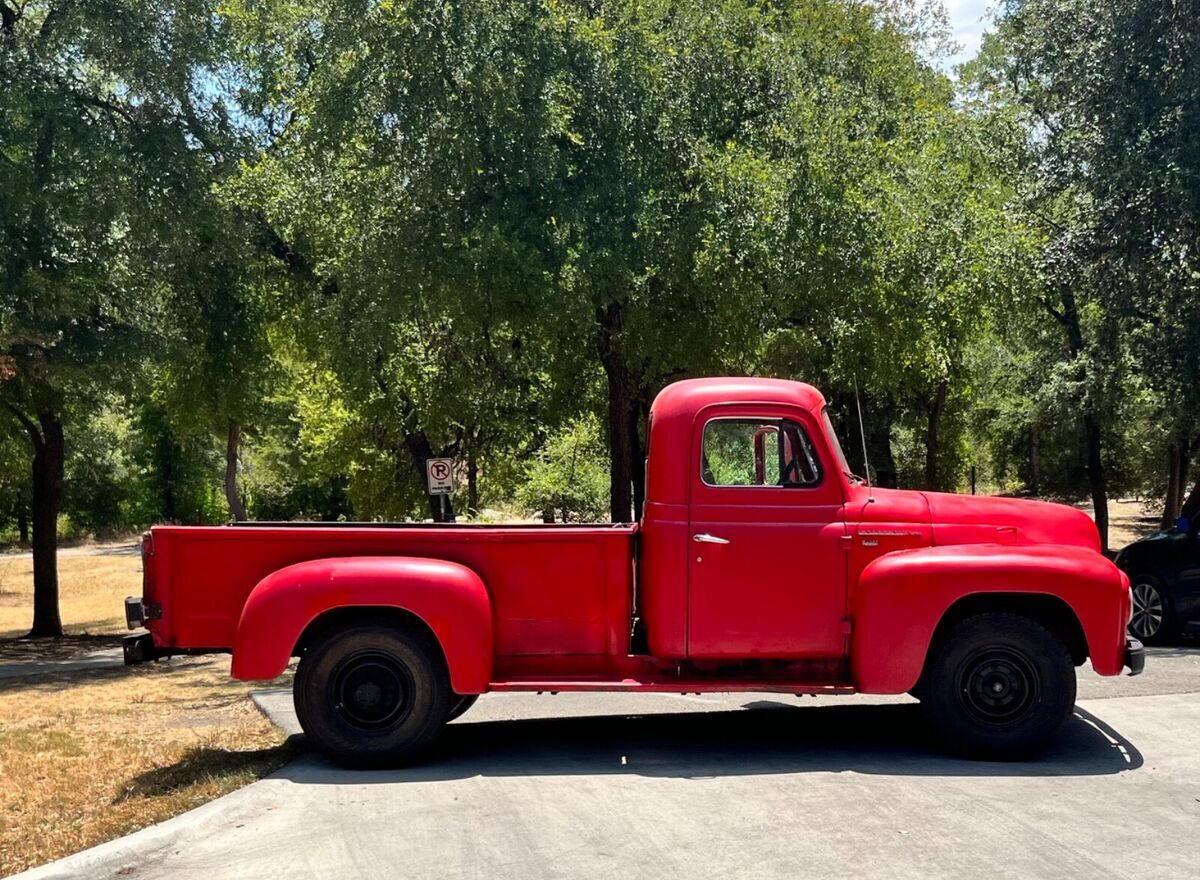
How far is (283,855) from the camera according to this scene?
5.36m

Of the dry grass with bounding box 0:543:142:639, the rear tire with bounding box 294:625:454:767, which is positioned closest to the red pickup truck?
the rear tire with bounding box 294:625:454:767

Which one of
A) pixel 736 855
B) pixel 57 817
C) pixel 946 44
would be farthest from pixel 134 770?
pixel 946 44

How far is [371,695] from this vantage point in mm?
6816

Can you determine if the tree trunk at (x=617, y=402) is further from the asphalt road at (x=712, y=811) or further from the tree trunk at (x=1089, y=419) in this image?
the tree trunk at (x=1089, y=419)

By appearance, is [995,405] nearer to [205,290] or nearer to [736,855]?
[205,290]

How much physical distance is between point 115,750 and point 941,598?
17.4ft

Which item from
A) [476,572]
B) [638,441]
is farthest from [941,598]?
[638,441]

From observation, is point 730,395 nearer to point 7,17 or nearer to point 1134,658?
point 1134,658

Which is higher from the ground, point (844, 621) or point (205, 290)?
point (205, 290)

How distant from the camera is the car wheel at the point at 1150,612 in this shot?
1143 centimetres

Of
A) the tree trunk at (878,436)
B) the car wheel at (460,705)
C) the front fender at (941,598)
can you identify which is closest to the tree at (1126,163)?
the tree trunk at (878,436)

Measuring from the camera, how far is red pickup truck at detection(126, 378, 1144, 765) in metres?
6.67

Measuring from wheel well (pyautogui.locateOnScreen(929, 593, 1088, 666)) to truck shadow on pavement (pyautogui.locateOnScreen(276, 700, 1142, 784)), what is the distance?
2.17 ft

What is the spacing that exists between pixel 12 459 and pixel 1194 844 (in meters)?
24.3
